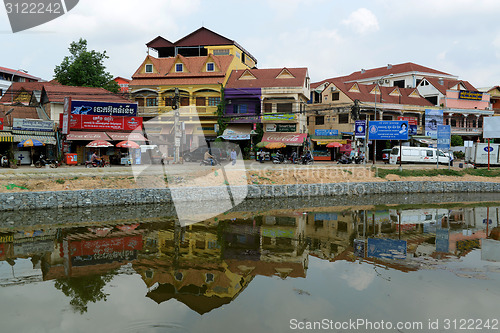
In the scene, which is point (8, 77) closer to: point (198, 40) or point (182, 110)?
point (198, 40)

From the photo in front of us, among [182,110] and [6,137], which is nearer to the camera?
[6,137]

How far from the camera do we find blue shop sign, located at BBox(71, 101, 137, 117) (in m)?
33.7

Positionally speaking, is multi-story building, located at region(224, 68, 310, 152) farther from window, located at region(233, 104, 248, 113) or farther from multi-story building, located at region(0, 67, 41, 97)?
multi-story building, located at region(0, 67, 41, 97)

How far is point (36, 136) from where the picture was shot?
110ft

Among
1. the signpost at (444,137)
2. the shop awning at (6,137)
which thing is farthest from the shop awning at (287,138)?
the shop awning at (6,137)

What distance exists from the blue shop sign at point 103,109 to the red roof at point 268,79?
1271 cm

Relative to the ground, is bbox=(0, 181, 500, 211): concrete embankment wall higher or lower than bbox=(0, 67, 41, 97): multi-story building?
lower

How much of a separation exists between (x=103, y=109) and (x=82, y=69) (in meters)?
19.2

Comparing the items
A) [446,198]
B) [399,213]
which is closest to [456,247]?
[399,213]

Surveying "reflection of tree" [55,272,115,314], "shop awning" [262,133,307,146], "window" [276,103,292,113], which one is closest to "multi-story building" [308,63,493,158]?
"shop awning" [262,133,307,146]

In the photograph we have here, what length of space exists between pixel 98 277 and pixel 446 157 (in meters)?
37.9

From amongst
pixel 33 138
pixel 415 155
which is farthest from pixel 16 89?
pixel 415 155

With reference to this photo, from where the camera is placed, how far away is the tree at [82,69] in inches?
1955

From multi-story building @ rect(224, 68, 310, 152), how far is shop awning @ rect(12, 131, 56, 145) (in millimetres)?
17409
